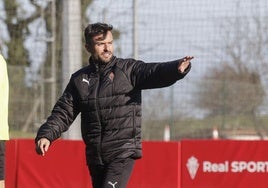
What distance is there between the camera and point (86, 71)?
264 inches

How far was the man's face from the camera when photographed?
653cm

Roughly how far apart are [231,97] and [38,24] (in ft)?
11.9

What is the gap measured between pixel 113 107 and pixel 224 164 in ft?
15.8

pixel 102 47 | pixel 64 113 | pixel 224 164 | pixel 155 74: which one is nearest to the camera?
pixel 155 74

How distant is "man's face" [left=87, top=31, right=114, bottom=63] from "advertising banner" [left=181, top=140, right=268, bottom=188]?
480 cm

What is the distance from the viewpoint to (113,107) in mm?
6480

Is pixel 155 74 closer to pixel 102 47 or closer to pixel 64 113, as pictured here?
pixel 102 47

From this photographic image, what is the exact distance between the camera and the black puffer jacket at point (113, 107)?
6.46 metres

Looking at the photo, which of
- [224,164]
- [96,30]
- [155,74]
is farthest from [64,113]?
[224,164]

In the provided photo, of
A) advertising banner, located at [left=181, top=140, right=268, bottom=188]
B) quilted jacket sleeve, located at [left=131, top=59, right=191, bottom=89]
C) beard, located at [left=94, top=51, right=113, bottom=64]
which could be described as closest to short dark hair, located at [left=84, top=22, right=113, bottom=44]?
beard, located at [left=94, top=51, right=113, bottom=64]

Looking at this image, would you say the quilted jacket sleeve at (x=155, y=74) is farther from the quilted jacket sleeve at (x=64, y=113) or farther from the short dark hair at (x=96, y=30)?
the quilted jacket sleeve at (x=64, y=113)

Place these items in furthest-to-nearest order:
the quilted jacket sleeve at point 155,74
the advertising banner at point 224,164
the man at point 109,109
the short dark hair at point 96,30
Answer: the advertising banner at point 224,164, the short dark hair at point 96,30, the man at point 109,109, the quilted jacket sleeve at point 155,74

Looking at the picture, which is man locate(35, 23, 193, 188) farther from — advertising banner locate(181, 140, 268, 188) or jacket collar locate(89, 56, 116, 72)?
advertising banner locate(181, 140, 268, 188)

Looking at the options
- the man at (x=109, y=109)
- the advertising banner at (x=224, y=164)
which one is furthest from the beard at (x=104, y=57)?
the advertising banner at (x=224, y=164)
